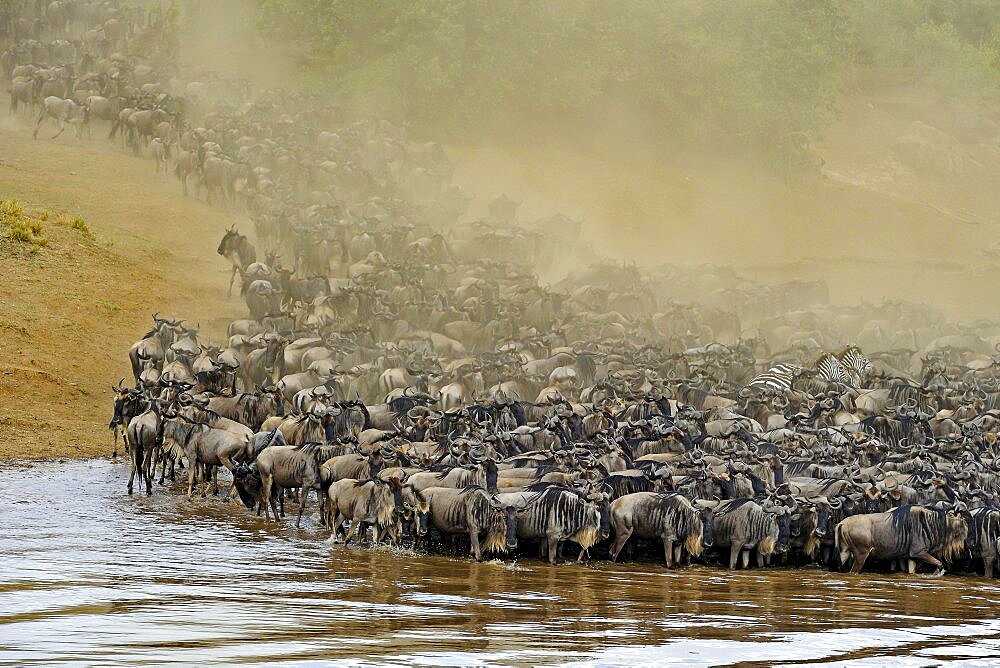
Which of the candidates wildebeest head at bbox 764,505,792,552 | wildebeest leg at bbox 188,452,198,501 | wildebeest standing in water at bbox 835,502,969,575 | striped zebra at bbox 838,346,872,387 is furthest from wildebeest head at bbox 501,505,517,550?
striped zebra at bbox 838,346,872,387

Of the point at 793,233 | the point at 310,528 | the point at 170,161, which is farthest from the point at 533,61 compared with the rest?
the point at 310,528

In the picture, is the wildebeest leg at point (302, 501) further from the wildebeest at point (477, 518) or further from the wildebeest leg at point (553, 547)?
the wildebeest leg at point (553, 547)

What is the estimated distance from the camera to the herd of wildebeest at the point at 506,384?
14797 millimetres

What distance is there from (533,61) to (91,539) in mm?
44589

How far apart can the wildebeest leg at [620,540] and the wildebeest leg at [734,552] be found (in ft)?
3.64

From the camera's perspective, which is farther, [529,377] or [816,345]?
[816,345]

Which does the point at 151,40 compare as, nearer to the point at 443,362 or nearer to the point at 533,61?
the point at 533,61

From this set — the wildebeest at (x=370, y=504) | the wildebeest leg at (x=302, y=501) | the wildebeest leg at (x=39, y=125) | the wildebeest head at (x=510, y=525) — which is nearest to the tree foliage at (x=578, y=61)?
the wildebeest leg at (x=39, y=125)

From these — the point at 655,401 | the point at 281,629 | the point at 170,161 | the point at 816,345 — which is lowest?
the point at 281,629

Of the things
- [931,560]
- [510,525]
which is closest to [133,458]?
[510,525]

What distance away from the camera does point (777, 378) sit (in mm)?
25781

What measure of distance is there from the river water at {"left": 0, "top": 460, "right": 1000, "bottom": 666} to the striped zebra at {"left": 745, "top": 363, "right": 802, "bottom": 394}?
10.0 meters

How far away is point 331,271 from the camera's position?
1403 inches

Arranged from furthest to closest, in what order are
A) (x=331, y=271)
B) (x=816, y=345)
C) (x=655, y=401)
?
(x=331, y=271) → (x=816, y=345) → (x=655, y=401)
